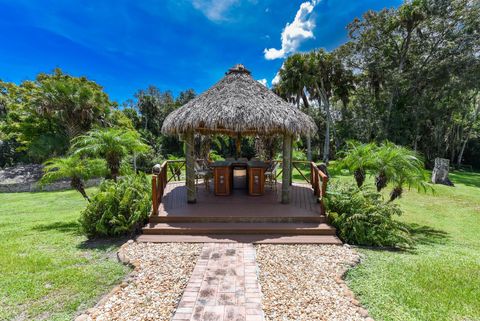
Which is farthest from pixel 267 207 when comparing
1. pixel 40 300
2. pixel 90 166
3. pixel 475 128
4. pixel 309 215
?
pixel 475 128

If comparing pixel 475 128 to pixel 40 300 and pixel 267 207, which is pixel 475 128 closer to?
pixel 267 207

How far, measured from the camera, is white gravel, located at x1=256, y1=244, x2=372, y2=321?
10.2 ft

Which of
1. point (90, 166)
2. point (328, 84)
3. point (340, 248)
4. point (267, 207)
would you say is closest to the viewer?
point (340, 248)

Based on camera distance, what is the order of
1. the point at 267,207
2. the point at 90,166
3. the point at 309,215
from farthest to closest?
the point at 90,166
the point at 267,207
the point at 309,215

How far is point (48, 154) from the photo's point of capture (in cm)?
1689

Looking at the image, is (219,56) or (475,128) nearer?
(219,56)

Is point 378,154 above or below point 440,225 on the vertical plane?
above

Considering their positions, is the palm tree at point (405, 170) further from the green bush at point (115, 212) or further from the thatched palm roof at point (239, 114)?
the green bush at point (115, 212)

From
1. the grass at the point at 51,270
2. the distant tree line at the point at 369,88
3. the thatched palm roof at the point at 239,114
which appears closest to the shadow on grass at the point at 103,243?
the grass at the point at 51,270

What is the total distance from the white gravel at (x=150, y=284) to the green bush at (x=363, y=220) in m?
3.66

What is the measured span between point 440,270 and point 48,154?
22030mm

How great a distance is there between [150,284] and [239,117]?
4.60 m

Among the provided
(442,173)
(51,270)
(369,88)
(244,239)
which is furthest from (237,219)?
(369,88)

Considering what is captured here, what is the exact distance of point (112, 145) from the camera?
7480 millimetres
